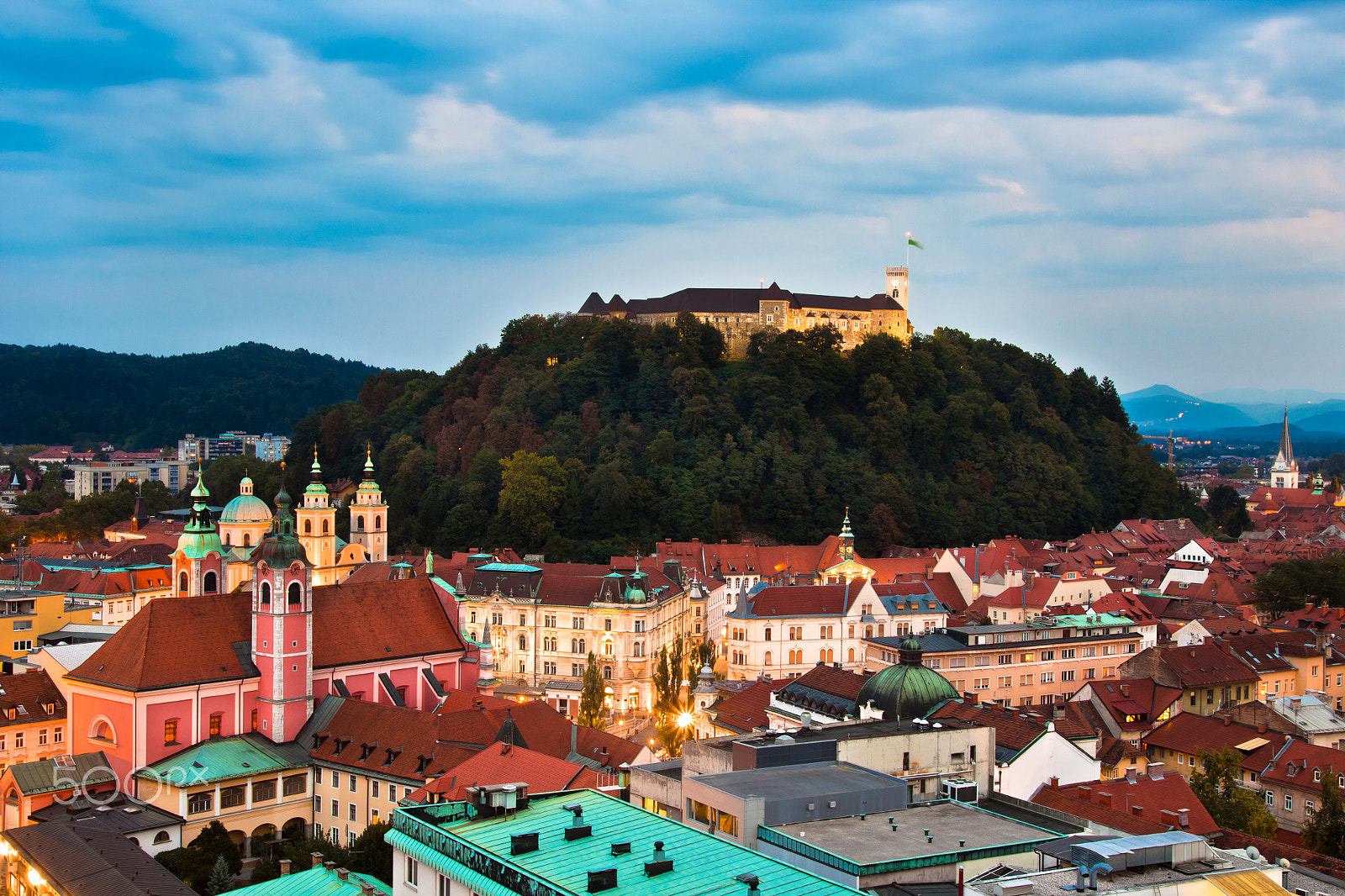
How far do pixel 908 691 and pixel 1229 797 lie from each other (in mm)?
9729

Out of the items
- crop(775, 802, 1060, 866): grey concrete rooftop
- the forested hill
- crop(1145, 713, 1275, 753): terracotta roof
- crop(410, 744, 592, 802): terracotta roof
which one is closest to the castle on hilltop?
the forested hill

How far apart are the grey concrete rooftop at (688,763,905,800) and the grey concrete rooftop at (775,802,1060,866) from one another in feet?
1.94

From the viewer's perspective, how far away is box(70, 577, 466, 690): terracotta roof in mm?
39531

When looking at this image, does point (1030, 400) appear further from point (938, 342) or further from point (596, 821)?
point (596, 821)

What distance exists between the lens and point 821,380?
10394 cm

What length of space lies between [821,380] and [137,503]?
199 feet

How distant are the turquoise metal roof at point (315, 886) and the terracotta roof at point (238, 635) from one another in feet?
43.0

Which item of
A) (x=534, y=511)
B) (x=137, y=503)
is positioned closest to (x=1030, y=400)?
(x=534, y=511)

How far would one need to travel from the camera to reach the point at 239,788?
1490 inches

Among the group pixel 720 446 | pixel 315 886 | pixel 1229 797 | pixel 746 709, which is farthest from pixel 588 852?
pixel 720 446

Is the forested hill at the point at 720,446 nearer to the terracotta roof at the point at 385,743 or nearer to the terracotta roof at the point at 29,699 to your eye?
the terracotta roof at the point at 29,699

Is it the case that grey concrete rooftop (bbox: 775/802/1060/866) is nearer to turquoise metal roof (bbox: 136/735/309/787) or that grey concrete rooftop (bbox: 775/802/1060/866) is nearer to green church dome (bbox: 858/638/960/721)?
green church dome (bbox: 858/638/960/721)

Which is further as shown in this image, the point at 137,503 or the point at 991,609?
the point at 137,503

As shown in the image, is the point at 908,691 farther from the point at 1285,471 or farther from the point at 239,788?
the point at 1285,471
